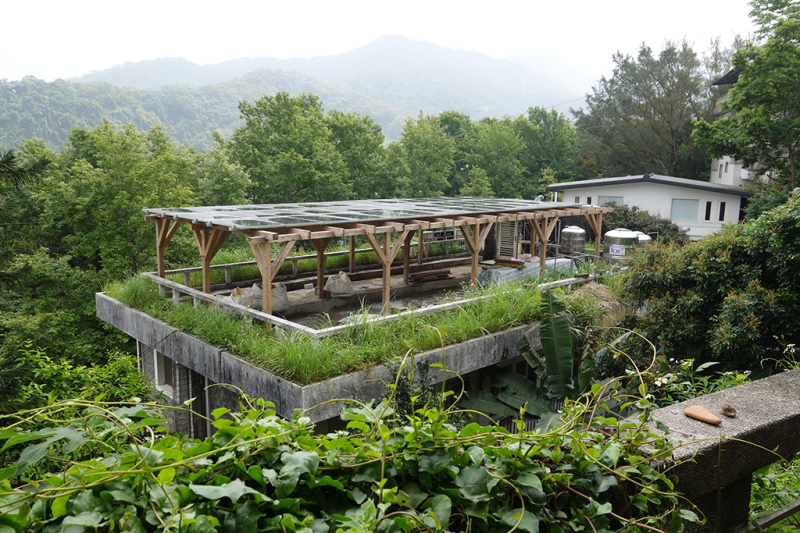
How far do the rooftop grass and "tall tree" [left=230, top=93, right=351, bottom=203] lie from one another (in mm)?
23566

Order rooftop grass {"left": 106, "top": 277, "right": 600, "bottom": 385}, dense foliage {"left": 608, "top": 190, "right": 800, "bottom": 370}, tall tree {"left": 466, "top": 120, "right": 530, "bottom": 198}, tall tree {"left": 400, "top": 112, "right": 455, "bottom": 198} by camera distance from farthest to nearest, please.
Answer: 1. tall tree {"left": 466, "top": 120, "right": 530, "bottom": 198}
2. tall tree {"left": 400, "top": 112, "right": 455, "bottom": 198}
3. rooftop grass {"left": 106, "top": 277, "right": 600, "bottom": 385}
4. dense foliage {"left": 608, "top": 190, "right": 800, "bottom": 370}

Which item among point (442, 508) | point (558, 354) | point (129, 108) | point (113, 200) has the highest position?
point (129, 108)

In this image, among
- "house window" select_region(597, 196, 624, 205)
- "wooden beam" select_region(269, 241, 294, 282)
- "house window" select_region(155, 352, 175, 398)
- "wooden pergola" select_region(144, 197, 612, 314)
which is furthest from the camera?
"house window" select_region(597, 196, 624, 205)

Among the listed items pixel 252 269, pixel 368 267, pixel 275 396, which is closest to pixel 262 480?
pixel 275 396

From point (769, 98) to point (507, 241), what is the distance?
14.0 meters

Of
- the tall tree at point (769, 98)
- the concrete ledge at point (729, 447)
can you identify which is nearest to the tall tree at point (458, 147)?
the tall tree at point (769, 98)

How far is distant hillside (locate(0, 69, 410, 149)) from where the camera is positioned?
69500 millimetres

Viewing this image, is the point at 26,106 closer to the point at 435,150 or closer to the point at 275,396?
the point at 435,150

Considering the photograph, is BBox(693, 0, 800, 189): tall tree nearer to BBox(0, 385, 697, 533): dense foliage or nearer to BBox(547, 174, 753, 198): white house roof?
BBox(547, 174, 753, 198): white house roof

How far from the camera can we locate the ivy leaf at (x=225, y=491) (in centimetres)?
123

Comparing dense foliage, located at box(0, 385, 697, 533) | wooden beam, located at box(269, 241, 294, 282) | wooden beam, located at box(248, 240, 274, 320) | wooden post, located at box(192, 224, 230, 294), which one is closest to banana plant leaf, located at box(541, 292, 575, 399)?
wooden beam, located at box(269, 241, 294, 282)

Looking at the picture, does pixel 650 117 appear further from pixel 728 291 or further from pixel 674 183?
pixel 728 291

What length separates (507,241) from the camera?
78.3 ft

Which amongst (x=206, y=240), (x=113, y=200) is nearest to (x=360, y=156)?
(x=113, y=200)
